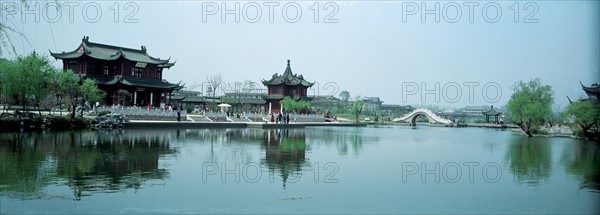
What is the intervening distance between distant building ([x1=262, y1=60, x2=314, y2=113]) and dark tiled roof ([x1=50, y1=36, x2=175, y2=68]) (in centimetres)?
2469

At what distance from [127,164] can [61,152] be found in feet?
12.4

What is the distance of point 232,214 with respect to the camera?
332 inches

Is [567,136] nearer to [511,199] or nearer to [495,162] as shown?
[495,162]

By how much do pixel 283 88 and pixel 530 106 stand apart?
133ft

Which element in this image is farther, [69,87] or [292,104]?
[292,104]

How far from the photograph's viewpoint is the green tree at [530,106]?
4759cm

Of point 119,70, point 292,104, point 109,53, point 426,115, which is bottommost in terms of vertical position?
point 426,115

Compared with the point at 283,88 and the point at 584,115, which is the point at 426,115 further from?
the point at 584,115

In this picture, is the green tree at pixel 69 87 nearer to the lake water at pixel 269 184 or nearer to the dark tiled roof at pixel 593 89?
the lake water at pixel 269 184

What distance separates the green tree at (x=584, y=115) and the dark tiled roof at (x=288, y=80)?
145 ft

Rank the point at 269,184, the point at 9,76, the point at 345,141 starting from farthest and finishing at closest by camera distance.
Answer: the point at 345,141 → the point at 9,76 → the point at 269,184

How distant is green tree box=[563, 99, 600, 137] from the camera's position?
4006 cm

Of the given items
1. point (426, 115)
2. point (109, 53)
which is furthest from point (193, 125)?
point (426, 115)

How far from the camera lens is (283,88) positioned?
8031cm
